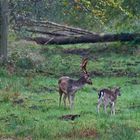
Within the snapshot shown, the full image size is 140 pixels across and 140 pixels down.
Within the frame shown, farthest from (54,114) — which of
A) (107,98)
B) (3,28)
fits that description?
(3,28)

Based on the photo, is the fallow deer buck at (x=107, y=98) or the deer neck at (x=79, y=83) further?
the deer neck at (x=79, y=83)

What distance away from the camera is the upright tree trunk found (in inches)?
938

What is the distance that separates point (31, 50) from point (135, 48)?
5.07 metres

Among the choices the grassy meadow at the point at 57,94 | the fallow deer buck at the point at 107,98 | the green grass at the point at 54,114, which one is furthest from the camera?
the fallow deer buck at the point at 107,98

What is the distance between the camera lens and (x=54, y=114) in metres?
15.7

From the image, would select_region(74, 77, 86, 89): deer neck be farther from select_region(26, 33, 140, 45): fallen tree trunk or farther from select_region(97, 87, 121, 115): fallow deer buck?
select_region(26, 33, 140, 45): fallen tree trunk

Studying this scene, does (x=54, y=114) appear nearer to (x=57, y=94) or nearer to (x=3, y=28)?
(x=57, y=94)

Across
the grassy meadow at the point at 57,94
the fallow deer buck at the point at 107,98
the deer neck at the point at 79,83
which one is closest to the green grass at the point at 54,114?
the grassy meadow at the point at 57,94

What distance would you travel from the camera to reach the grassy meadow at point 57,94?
13.3 metres

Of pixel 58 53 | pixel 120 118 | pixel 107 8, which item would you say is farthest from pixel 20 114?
pixel 58 53

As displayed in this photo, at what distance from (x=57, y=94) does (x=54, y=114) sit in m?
4.10

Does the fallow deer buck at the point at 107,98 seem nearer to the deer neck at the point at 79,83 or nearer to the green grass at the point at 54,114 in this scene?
the green grass at the point at 54,114

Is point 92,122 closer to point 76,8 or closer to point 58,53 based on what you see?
point 76,8

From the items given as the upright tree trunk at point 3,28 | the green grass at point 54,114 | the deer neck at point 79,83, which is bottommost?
the green grass at point 54,114
